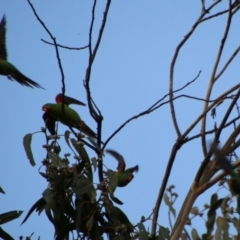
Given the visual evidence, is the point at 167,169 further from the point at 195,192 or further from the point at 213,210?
the point at 213,210

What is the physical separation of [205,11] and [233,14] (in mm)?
154

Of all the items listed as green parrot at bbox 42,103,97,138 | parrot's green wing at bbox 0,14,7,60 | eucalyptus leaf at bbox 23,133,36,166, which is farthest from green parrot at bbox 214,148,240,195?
parrot's green wing at bbox 0,14,7,60

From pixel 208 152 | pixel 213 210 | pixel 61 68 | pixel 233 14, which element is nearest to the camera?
pixel 61 68

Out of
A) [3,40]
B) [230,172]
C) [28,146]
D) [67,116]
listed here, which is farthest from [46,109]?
[3,40]

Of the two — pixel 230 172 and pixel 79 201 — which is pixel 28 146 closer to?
pixel 79 201

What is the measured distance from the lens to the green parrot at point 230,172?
8.74 ft

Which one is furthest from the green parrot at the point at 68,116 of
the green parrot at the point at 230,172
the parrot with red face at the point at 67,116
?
the green parrot at the point at 230,172

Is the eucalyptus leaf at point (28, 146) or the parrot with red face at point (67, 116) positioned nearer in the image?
the eucalyptus leaf at point (28, 146)

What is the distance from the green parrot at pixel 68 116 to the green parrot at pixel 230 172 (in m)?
0.70

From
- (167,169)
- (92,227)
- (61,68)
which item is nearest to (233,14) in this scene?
(167,169)

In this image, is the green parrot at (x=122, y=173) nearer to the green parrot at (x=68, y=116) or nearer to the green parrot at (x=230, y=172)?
the green parrot at (x=68, y=116)

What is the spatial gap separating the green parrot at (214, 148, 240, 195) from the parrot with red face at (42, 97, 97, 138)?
0.70 meters

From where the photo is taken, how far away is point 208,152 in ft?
8.44

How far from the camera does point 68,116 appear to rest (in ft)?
9.90
